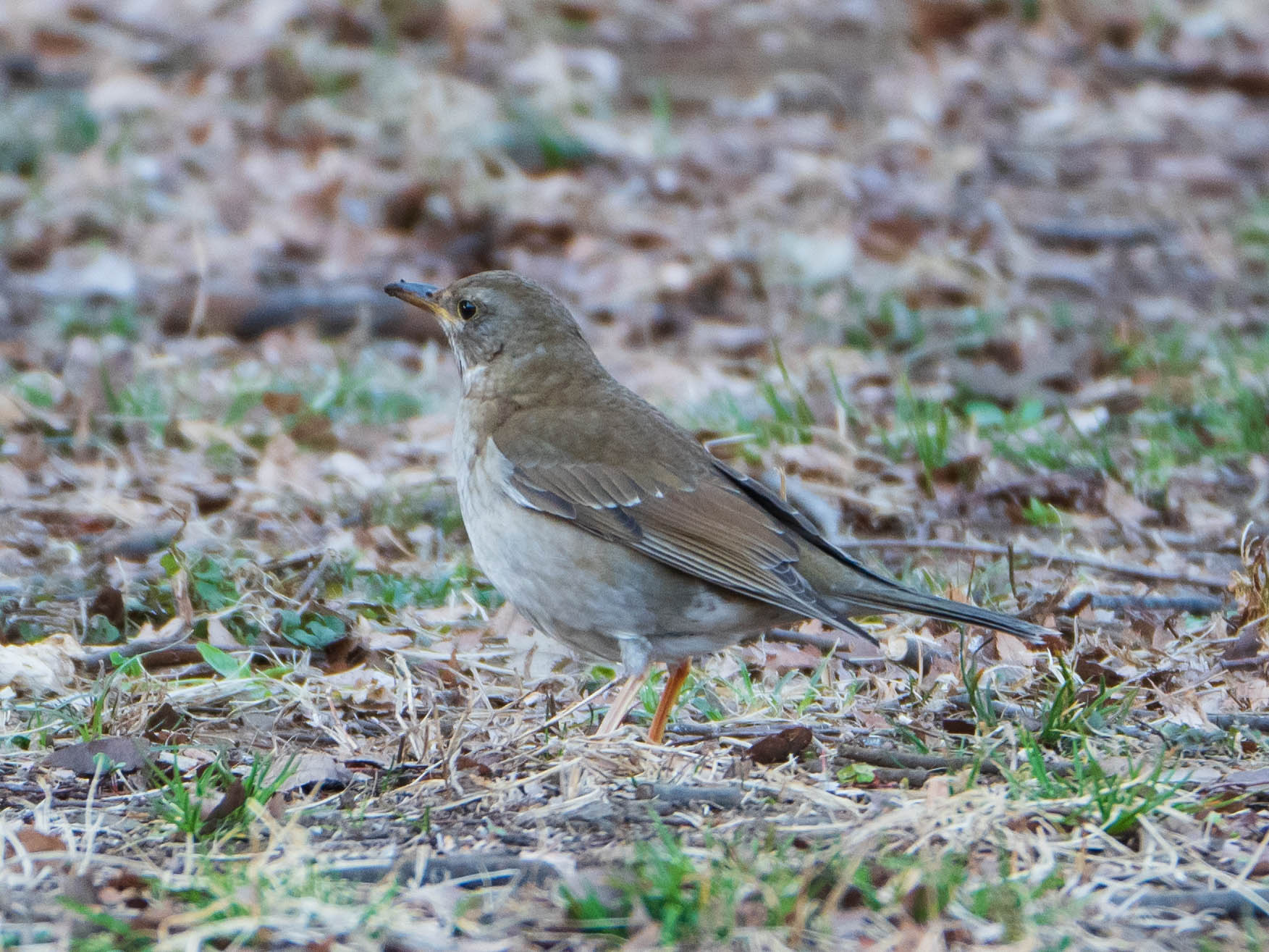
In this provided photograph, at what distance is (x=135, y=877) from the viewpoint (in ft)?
11.7

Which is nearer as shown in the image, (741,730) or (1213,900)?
(1213,900)

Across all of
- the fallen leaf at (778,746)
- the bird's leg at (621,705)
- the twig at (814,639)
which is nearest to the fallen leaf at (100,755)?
the bird's leg at (621,705)

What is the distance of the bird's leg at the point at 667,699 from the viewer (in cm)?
447

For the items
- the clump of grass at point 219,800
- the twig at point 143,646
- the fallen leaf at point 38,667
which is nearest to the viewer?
the clump of grass at point 219,800

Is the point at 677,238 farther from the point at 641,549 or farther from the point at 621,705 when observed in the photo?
the point at 621,705

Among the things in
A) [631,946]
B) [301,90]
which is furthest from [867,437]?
[301,90]

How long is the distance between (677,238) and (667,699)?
6.27 metres

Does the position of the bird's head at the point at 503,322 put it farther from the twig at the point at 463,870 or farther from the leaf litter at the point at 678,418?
the twig at the point at 463,870

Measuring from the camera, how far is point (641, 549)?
474 centimetres

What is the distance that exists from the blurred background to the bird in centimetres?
147

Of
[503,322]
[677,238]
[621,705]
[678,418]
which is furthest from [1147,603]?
[677,238]

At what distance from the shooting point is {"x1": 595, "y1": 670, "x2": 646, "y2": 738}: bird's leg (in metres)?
4.52

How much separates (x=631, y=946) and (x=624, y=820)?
0.66 m

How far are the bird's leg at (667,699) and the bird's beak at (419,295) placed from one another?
1532 millimetres
